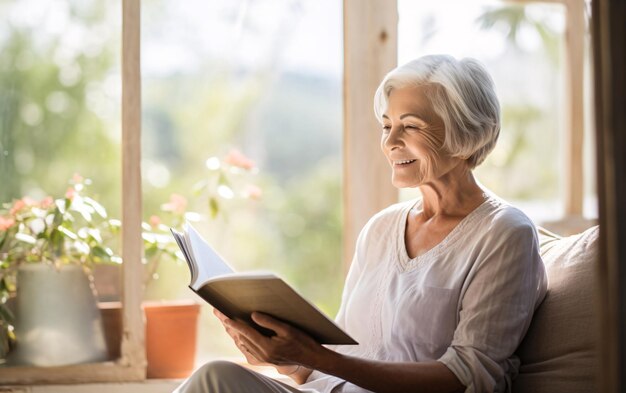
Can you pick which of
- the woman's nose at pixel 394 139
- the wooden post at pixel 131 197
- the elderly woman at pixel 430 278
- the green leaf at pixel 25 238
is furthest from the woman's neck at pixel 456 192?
the green leaf at pixel 25 238

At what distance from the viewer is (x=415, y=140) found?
1.83 meters

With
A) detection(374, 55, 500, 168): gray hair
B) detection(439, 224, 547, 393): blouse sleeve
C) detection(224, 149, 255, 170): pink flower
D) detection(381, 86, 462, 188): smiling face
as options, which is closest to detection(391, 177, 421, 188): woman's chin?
detection(381, 86, 462, 188): smiling face

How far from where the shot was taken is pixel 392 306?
181cm

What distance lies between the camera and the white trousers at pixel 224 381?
1514mm

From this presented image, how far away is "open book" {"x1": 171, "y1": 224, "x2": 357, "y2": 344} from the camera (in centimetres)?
139

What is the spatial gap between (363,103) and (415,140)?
1.99ft

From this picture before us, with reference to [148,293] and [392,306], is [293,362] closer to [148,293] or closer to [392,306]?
[392,306]

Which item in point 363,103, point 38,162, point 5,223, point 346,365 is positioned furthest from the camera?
point 38,162

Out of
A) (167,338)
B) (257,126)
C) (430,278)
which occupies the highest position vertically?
(257,126)

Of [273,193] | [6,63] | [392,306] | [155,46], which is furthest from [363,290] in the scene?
[273,193]

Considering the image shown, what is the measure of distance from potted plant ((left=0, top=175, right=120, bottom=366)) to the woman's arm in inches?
28.6

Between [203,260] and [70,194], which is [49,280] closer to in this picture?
[70,194]

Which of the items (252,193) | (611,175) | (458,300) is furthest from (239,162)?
(611,175)

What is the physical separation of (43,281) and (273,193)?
15.2ft
